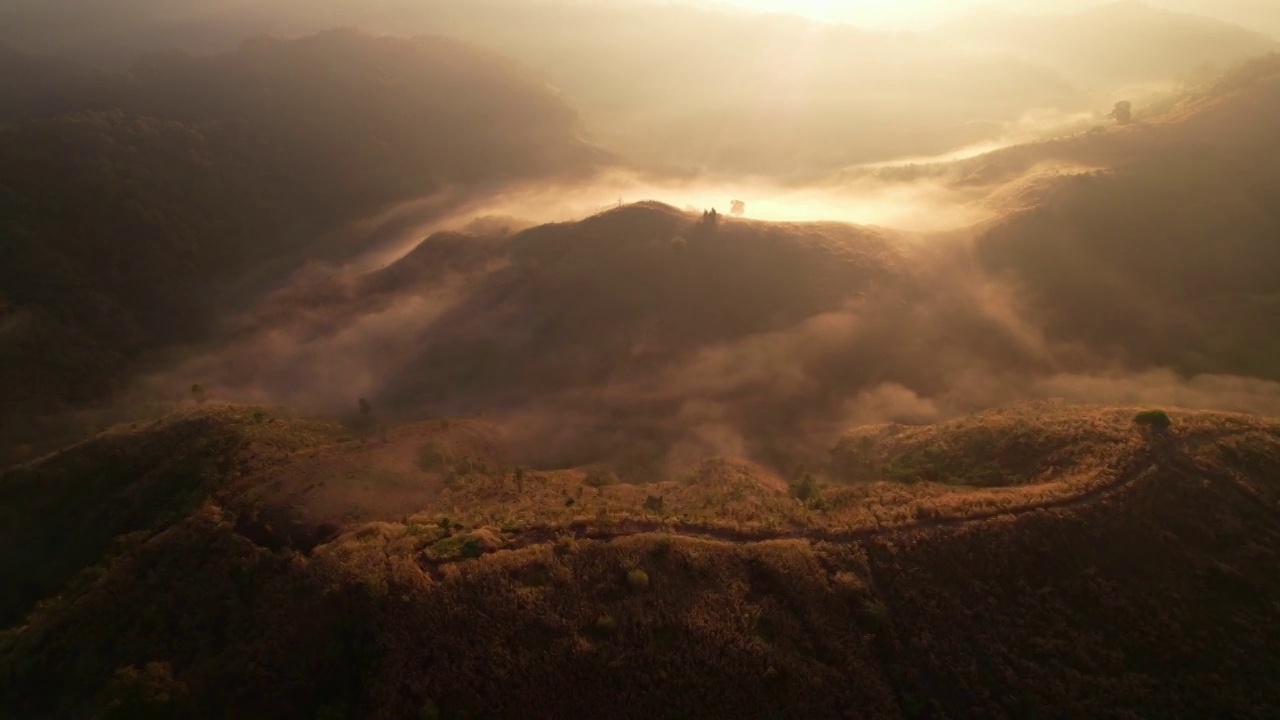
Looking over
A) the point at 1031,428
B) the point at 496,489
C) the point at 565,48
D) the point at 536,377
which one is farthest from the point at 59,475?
the point at 565,48

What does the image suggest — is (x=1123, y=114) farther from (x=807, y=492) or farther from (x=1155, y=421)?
(x=807, y=492)

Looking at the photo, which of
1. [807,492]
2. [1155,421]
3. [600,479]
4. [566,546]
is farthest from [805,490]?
[1155,421]

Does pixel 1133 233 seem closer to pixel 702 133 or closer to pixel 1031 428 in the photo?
pixel 1031 428

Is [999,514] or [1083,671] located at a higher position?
[999,514]

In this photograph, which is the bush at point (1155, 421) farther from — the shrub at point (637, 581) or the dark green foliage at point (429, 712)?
the dark green foliage at point (429, 712)

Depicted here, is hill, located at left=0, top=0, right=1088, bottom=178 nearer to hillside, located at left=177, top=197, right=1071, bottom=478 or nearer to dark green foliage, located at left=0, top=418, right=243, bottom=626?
hillside, located at left=177, top=197, right=1071, bottom=478

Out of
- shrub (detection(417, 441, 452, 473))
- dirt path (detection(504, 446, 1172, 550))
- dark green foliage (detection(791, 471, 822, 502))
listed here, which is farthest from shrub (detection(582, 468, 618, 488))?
dark green foliage (detection(791, 471, 822, 502))
